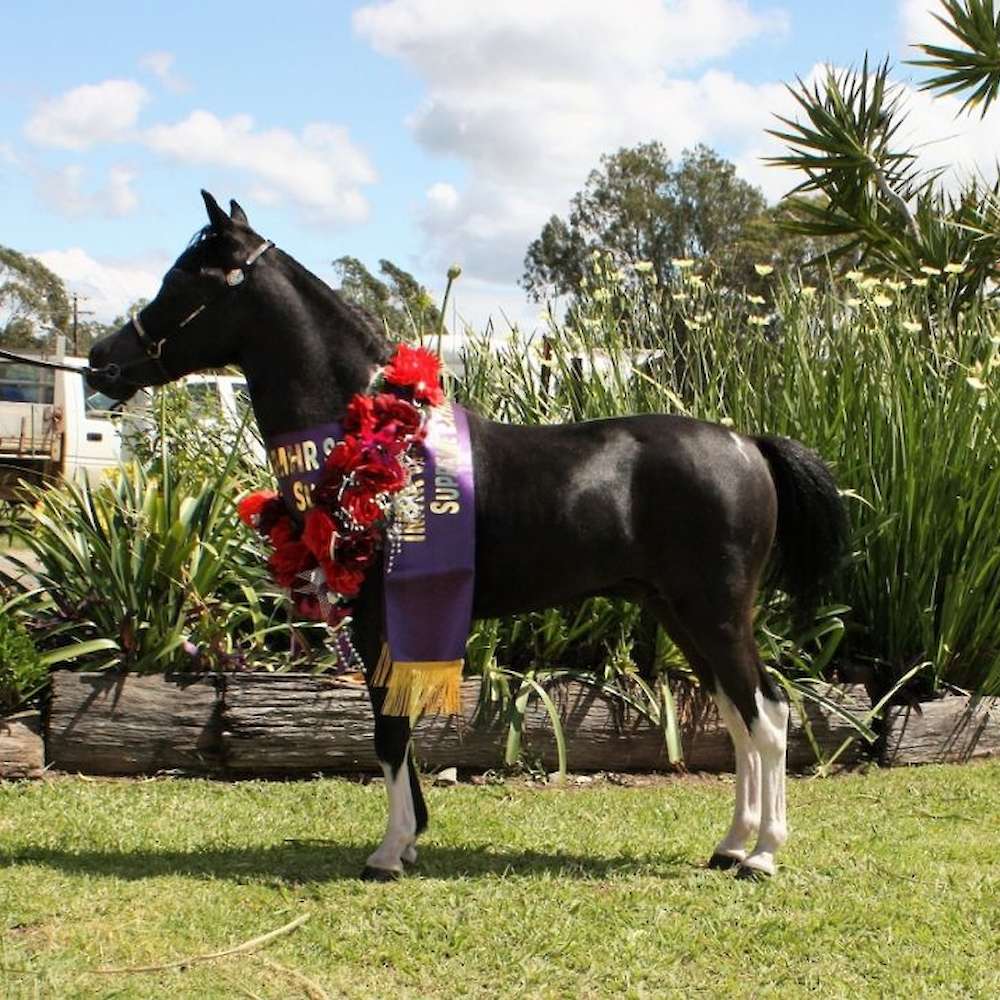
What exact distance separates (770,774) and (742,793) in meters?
0.20

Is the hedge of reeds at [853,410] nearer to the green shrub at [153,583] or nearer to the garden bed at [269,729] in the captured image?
the garden bed at [269,729]

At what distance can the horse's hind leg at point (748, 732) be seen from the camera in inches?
176

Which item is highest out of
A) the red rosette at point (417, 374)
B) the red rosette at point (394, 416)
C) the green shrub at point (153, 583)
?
the red rosette at point (417, 374)

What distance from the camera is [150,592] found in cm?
600

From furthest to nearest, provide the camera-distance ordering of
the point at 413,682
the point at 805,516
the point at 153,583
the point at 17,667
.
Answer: the point at 153,583
the point at 17,667
the point at 805,516
the point at 413,682

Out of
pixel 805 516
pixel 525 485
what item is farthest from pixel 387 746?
pixel 805 516

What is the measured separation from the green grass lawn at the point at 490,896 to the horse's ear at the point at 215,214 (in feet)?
7.65

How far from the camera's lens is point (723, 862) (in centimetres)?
465

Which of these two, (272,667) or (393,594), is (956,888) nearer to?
(393,594)

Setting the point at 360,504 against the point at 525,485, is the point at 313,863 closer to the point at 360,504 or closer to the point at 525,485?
the point at 360,504

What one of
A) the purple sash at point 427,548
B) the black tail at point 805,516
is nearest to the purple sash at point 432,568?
the purple sash at point 427,548

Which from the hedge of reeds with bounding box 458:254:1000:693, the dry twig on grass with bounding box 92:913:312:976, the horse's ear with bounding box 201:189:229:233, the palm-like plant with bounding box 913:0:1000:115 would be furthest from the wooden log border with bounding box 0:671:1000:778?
the palm-like plant with bounding box 913:0:1000:115

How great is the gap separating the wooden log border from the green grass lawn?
170 millimetres

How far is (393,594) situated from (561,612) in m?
2.17
